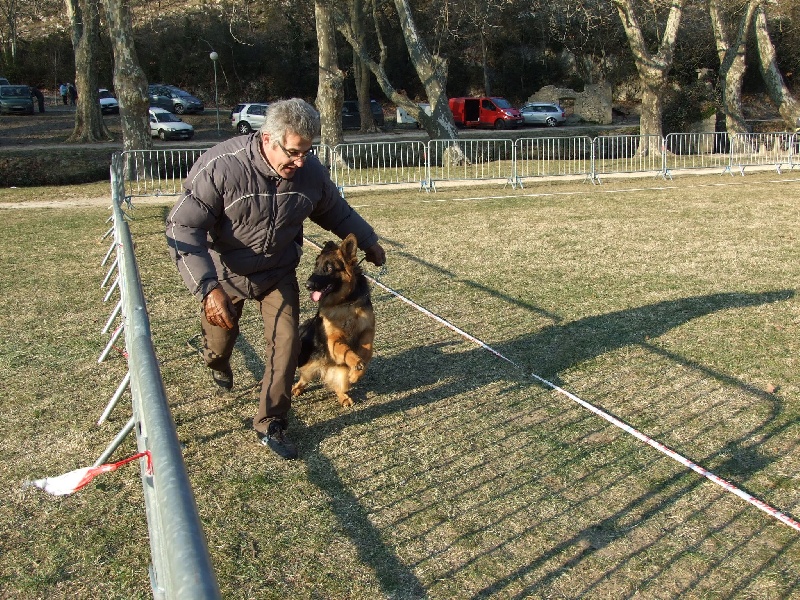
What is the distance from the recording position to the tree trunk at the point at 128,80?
22.5 m

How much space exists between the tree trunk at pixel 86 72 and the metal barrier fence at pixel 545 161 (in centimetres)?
937

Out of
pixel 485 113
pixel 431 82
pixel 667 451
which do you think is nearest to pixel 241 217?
pixel 667 451

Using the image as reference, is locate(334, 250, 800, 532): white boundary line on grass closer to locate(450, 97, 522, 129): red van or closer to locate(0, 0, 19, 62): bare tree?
locate(450, 97, 522, 129): red van

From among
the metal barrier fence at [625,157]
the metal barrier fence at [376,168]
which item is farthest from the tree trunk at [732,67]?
the metal barrier fence at [376,168]

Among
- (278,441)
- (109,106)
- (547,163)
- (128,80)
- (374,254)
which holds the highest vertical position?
(109,106)

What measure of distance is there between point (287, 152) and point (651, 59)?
80.4 feet

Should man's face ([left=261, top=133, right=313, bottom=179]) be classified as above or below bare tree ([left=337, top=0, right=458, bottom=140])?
below

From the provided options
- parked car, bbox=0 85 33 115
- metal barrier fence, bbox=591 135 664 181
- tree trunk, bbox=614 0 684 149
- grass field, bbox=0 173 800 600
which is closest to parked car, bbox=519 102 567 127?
tree trunk, bbox=614 0 684 149

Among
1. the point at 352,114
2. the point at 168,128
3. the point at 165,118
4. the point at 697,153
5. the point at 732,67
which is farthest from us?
the point at 352,114

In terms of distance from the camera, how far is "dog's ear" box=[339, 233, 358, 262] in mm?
4898

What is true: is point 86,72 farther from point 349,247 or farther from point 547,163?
point 349,247

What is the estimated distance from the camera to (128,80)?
23047mm

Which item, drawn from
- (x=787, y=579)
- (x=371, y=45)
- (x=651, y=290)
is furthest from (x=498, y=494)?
(x=371, y=45)

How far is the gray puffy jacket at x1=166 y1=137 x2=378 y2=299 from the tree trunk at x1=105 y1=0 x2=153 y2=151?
19.9m
